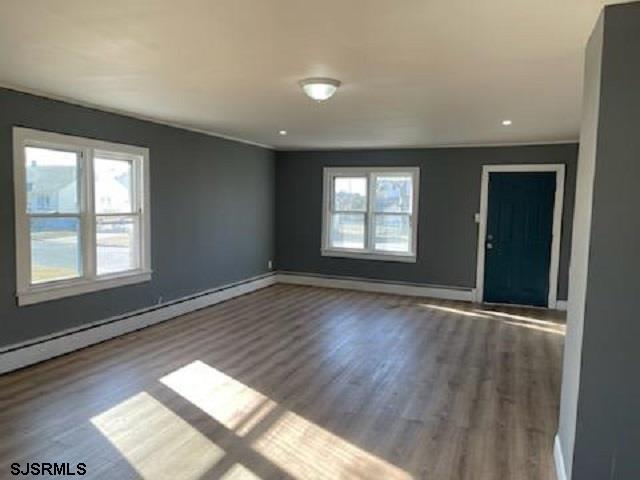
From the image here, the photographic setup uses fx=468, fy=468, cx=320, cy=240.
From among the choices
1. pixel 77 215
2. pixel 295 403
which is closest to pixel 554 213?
pixel 295 403

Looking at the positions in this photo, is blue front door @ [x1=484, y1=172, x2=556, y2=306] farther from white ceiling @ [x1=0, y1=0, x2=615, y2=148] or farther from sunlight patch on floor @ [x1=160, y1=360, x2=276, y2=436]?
sunlight patch on floor @ [x1=160, y1=360, x2=276, y2=436]

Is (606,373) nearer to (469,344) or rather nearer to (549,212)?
(469,344)

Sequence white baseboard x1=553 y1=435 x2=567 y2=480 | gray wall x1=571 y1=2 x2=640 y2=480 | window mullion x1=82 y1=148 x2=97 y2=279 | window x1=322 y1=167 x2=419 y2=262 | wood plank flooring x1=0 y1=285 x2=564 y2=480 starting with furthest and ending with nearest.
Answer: window x1=322 y1=167 x2=419 y2=262
window mullion x1=82 y1=148 x2=97 y2=279
wood plank flooring x1=0 y1=285 x2=564 y2=480
white baseboard x1=553 y1=435 x2=567 y2=480
gray wall x1=571 y1=2 x2=640 y2=480

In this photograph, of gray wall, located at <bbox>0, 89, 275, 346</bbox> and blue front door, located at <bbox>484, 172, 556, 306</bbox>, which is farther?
blue front door, located at <bbox>484, 172, 556, 306</bbox>

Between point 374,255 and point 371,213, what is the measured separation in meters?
0.72

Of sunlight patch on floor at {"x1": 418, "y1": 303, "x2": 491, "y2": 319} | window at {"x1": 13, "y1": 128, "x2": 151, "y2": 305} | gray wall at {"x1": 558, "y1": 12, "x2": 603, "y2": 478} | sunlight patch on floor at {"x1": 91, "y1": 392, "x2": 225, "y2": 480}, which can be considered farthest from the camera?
sunlight patch on floor at {"x1": 418, "y1": 303, "x2": 491, "y2": 319}

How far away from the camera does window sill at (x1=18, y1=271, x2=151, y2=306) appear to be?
4199 millimetres

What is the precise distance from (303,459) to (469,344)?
116 inches

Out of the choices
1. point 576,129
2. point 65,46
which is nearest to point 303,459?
point 65,46

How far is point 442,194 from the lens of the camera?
7.44 metres

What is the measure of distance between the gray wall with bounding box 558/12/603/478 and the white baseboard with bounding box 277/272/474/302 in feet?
15.5

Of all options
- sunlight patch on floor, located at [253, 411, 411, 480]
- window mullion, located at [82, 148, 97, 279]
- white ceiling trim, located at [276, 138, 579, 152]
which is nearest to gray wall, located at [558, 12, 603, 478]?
sunlight patch on floor, located at [253, 411, 411, 480]

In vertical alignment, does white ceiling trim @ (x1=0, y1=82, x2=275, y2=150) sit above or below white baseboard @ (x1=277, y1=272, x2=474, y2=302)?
above

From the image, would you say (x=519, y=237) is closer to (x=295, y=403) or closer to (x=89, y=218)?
(x=295, y=403)
